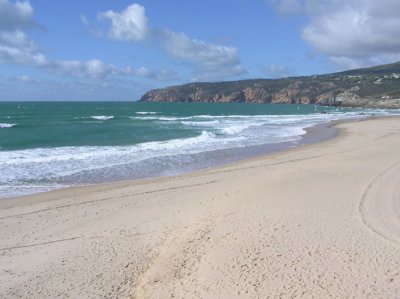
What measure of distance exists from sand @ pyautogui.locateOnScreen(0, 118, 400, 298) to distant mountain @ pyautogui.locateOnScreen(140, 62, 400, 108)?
310 ft

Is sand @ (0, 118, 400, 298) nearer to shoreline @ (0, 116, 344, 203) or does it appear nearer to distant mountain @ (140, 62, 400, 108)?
shoreline @ (0, 116, 344, 203)

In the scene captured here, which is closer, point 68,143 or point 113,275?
point 113,275

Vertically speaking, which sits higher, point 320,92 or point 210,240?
point 320,92

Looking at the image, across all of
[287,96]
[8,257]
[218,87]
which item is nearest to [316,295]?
[8,257]

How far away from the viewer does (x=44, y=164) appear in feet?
63.5

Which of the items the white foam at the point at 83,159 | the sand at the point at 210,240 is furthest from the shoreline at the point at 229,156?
the sand at the point at 210,240

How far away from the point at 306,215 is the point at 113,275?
4547 mm

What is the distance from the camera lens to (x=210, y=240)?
326 inches

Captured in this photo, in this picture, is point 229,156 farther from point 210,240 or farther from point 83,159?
point 210,240

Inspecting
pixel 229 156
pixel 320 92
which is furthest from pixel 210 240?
pixel 320 92

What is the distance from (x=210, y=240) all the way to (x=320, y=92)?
505 ft

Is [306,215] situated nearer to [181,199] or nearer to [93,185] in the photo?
[181,199]

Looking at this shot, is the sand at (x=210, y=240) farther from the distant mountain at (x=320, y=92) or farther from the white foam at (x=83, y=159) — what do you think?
the distant mountain at (x=320, y=92)

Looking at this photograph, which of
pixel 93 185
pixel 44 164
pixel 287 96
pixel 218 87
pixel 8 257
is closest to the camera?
pixel 8 257
